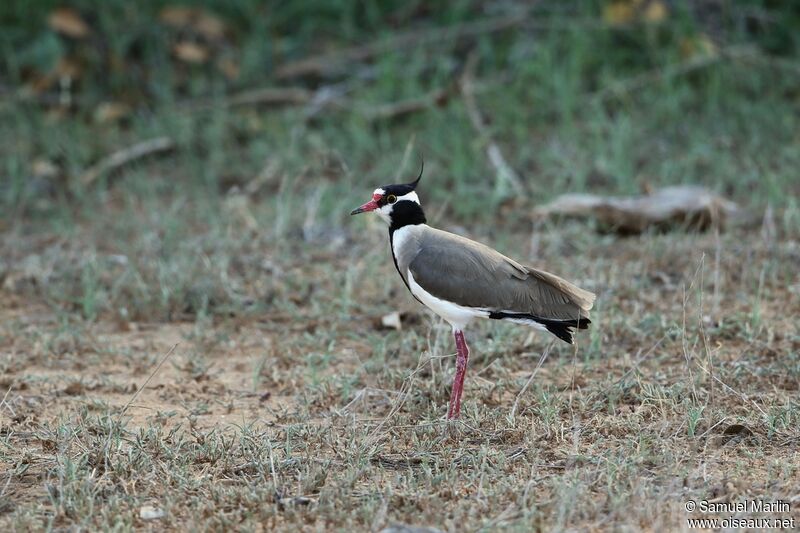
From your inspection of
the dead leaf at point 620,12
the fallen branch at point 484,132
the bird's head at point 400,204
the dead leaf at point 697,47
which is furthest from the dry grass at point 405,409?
the dead leaf at point 620,12

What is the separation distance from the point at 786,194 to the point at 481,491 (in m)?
3.97

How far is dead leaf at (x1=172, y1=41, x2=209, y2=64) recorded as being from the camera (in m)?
8.38

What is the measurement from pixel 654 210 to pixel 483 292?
2289mm

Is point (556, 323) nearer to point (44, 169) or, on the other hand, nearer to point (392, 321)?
point (392, 321)

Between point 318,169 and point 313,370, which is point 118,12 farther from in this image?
point 313,370

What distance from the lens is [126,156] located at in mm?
7723

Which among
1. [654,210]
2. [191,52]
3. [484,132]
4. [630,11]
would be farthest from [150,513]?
[630,11]

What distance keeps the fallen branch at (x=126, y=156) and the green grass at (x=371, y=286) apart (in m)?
0.07

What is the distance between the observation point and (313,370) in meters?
4.62

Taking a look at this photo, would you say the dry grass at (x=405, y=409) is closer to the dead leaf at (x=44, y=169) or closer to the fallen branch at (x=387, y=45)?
the dead leaf at (x=44, y=169)

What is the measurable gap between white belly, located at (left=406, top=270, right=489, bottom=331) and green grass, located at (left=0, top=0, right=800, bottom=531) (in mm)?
248

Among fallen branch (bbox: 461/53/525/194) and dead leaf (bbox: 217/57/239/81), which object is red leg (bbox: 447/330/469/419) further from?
dead leaf (bbox: 217/57/239/81)

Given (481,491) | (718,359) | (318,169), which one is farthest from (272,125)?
(481,491)

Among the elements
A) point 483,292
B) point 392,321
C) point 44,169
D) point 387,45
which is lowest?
point 392,321
